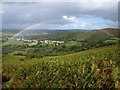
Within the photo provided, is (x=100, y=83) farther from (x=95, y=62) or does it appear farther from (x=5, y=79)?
(x=5, y=79)

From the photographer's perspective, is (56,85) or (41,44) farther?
(41,44)

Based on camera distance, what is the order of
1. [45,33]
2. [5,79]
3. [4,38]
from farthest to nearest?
[4,38]
[45,33]
[5,79]

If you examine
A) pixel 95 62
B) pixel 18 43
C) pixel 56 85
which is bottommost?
pixel 56 85

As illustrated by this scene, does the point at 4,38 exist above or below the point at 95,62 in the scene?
above

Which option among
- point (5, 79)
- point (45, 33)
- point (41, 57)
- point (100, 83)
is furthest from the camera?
point (45, 33)

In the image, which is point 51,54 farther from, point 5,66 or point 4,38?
→ point 4,38

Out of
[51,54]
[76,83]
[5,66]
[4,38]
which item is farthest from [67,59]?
[4,38]

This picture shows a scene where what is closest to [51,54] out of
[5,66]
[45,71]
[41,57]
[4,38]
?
[41,57]
